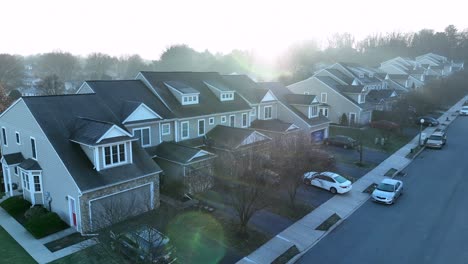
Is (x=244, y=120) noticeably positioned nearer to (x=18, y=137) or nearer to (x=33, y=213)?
(x=18, y=137)

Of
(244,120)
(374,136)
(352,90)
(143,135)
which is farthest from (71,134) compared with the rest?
(352,90)

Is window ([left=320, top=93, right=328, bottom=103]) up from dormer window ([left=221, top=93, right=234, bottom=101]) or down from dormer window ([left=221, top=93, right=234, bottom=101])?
down

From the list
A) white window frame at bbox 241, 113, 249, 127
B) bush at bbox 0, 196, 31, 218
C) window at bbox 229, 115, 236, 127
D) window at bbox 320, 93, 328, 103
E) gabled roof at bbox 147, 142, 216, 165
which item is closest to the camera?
bush at bbox 0, 196, 31, 218

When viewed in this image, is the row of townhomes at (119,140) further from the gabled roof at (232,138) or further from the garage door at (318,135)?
the garage door at (318,135)

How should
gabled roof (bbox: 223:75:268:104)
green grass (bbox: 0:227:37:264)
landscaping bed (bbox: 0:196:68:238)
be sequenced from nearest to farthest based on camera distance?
1. green grass (bbox: 0:227:37:264)
2. landscaping bed (bbox: 0:196:68:238)
3. gabled roof (bbox: 223:75:268:104)

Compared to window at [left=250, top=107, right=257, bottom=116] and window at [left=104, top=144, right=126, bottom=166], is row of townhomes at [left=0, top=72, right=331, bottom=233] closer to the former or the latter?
window at [left=104, top=144, right=126, bottom=166]

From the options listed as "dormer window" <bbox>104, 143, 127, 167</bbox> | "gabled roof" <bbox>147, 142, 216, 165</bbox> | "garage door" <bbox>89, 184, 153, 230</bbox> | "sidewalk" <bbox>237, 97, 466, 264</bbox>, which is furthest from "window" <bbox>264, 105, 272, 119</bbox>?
"dormer window" <bbox>104, 143, 127, 167</bbox>

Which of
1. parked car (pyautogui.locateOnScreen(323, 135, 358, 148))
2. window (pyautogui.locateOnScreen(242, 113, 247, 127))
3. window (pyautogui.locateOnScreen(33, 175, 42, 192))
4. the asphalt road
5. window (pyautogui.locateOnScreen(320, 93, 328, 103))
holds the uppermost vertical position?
window (pyautogui.locateOnScreen(320, 93, 328, 103))

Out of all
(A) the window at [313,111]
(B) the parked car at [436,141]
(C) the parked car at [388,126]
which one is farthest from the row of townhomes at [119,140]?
(B) the parked car at [436,141]
